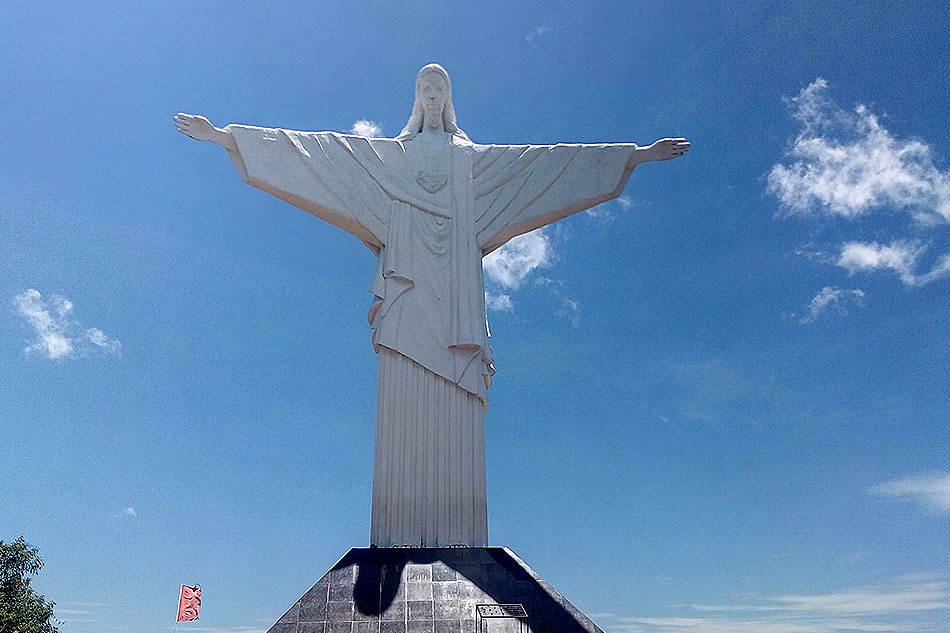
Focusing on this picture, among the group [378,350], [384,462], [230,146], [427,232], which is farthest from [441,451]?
[230,146]

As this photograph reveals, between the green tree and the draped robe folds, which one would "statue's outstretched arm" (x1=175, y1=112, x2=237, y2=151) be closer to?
the draped robe folds

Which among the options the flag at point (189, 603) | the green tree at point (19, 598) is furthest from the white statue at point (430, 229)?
the green tree at point (19, 598)

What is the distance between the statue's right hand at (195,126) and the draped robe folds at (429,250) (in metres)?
0.39

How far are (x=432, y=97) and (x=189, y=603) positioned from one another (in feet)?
32.4

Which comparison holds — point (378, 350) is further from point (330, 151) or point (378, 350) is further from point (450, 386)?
point (330, 151)

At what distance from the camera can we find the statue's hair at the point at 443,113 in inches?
496

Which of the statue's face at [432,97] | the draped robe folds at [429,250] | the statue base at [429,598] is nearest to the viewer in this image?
the statue base at [429,598]

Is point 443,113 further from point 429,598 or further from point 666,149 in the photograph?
point 429,598

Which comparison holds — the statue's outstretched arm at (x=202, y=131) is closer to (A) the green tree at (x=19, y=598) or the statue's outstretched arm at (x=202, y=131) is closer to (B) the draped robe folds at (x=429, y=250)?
(B) the draped robe folds at (x=429, y=250)

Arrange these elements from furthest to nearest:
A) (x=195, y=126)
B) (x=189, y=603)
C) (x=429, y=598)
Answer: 1. (x=189, y=603)
2. (x=195, y=126)
3. (x=429, y=598)

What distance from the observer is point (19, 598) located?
63.8 feet

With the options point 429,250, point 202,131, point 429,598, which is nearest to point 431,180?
point 429,250

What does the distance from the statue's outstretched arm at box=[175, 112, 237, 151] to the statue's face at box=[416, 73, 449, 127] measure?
3010 mm

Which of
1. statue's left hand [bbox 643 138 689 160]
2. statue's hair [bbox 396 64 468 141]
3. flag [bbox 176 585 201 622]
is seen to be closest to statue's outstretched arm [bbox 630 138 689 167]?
statue's left hand [bbox 643 138 689 160]
